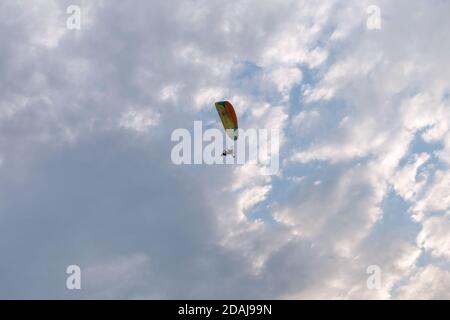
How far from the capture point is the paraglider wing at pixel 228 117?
8462cm

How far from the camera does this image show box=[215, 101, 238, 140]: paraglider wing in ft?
278

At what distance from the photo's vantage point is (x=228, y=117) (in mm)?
86188
